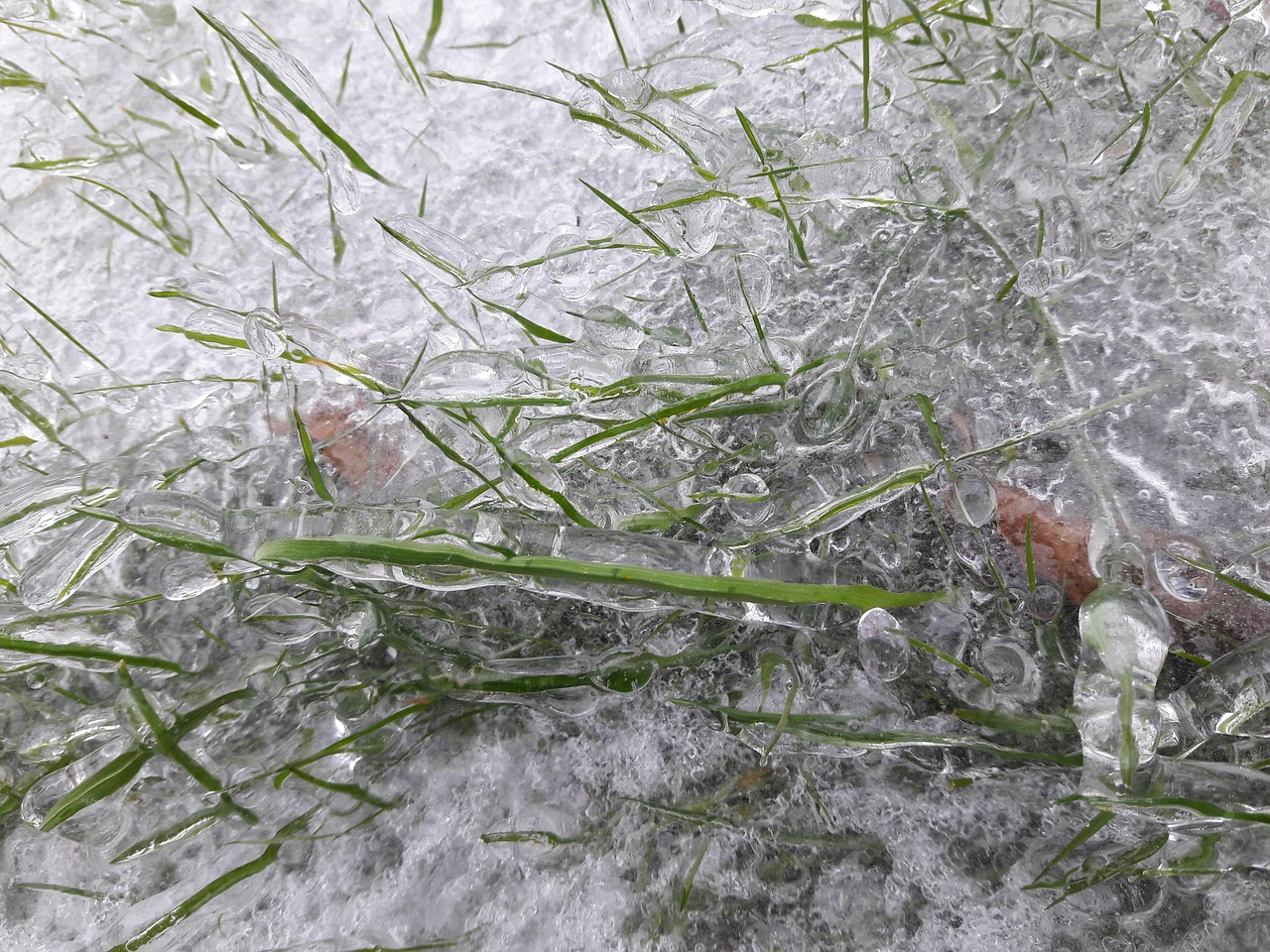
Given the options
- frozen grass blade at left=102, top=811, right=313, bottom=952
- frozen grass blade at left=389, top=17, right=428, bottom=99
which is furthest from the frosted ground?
frozen grass blade at left=389, top=17, right=428, bottom=99

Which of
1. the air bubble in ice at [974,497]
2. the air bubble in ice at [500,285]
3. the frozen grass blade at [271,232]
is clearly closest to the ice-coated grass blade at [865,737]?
the air bubble in ice at [974,497]

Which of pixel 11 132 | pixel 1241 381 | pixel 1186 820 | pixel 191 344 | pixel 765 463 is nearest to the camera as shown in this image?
pixel 1186 820

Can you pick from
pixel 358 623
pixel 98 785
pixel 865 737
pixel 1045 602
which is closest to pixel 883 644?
pixel 865 737

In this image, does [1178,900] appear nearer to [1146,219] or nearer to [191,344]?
[1146,219]

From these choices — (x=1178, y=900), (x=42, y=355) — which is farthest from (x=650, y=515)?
(x=42, y=355)

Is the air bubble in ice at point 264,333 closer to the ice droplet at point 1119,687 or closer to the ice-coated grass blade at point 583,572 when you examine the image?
the ice-coated grass blade at point 583,572

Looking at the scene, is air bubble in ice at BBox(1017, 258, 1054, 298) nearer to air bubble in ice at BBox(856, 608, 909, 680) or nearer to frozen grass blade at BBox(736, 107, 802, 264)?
frozen grass blade at BBox(736, 107, 802, 264)
